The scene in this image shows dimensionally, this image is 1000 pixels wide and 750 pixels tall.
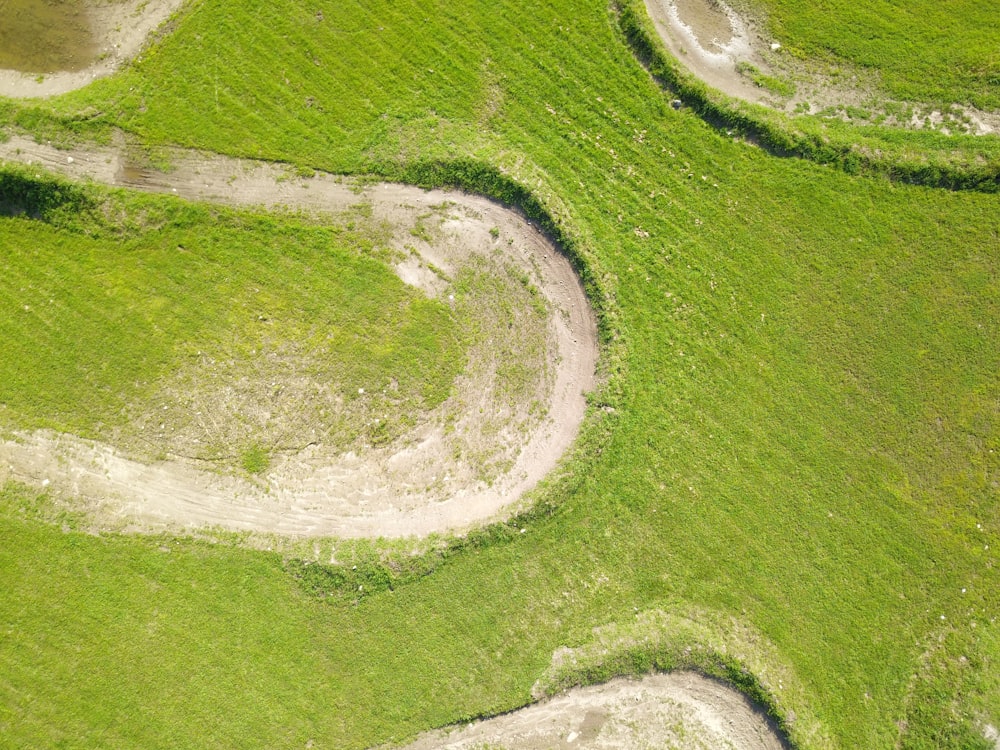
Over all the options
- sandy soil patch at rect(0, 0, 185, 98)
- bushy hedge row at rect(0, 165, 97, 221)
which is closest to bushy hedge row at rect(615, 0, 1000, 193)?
sandy soil patch at rect(0, 0, 185, 98)

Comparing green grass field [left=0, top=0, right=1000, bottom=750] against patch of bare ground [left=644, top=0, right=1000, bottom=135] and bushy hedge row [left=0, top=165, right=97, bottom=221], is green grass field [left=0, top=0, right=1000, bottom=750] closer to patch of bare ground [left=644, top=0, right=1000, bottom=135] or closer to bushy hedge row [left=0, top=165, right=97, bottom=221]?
A: bushy hedge row [left=0, top=165, right=97, bottom=221]

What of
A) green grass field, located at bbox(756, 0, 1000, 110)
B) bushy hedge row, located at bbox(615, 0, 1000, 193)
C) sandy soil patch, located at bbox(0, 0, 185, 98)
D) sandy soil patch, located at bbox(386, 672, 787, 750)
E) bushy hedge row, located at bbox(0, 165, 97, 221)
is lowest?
sandy soil patch, located at bbox(386, 672, 787, 750)

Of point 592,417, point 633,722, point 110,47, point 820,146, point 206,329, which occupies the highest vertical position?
point 820,146

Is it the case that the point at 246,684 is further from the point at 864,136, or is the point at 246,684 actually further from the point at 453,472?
the point at 864,136

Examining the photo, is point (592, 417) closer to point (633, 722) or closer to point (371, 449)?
point (371, 449)

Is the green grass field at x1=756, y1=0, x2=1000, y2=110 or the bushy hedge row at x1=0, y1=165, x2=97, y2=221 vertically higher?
the green grass field at x1=756, y1=0, x2=1000, y2=110

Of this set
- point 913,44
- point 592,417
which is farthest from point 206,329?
point 913,44

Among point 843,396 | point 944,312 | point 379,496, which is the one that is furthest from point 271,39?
point 944,312

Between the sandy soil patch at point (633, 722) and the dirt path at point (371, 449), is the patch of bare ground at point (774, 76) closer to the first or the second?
the dirt path at point (371, 449)
